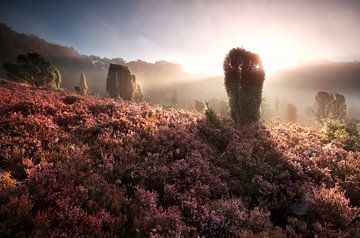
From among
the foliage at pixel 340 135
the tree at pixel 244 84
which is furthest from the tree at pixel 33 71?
the foliage at pixel 340 135

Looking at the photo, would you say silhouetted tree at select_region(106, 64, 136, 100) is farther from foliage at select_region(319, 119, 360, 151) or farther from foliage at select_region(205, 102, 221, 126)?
foliage at select_region(319, 119, 360, 151)

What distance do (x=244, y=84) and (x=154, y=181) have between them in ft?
51.7

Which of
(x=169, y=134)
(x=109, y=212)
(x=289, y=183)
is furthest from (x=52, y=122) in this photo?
(x=289, y=183)

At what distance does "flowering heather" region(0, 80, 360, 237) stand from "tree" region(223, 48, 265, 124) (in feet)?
22.3

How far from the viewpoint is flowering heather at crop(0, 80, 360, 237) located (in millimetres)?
7160

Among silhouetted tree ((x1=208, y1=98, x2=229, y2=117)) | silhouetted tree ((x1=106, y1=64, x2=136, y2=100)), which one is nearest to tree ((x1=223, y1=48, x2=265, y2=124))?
silhouetted tree ((x1=208, y1=98, x2=229, y2=117))

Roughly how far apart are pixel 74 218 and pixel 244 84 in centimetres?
1896

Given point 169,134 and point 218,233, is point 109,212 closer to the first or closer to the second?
point 218,233

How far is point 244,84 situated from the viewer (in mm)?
23500

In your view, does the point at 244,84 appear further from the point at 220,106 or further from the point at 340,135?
the point at 220,106

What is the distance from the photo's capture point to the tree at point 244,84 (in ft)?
76.2

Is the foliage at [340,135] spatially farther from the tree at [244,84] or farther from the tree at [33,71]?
the tree at [33,71]

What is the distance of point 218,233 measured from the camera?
7.54 meters

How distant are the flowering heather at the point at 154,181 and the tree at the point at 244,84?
6.78 meters
